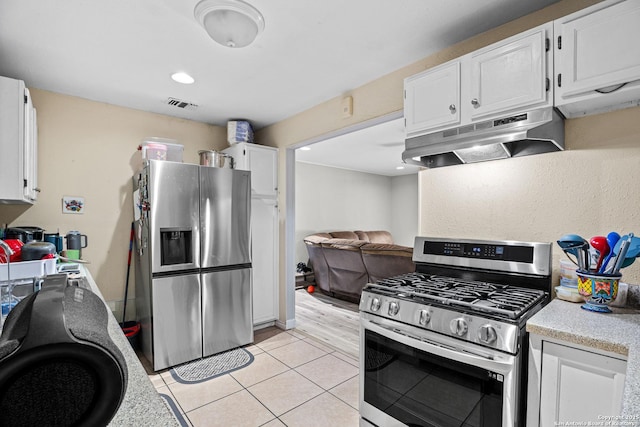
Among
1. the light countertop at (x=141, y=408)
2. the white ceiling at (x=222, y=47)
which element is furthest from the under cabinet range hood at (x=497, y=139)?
the light countertop at (x=141, y=408)

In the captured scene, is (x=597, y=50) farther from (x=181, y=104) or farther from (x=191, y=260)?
(x=181, y=104)

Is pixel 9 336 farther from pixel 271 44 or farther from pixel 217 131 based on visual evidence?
pixel 217 131

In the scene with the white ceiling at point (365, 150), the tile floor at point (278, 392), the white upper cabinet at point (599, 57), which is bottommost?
the tile floor at point (278, 392)

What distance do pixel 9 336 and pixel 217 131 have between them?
3.71 m

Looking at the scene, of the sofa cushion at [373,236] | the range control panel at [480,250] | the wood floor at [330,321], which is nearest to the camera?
the range control panel at [480,250]

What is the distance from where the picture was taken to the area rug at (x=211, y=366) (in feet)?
8.45

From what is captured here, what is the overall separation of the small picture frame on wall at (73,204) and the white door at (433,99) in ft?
9.78

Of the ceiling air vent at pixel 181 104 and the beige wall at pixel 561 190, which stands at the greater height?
the ceiling air vent at pixel 181 104

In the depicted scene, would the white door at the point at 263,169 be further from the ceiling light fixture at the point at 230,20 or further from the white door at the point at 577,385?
the white door at the point at 577,385

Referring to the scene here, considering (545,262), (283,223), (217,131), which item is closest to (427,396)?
(545,262)

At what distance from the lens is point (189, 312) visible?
2803 mm

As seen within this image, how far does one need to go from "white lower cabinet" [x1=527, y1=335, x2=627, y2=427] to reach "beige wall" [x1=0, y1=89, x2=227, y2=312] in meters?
3.41

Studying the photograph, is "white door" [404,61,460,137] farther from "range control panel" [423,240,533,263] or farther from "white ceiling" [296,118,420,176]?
"white ceiling" [296,118,420,176]

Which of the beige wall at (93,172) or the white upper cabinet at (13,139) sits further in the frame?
the beige wall at (93,172)
